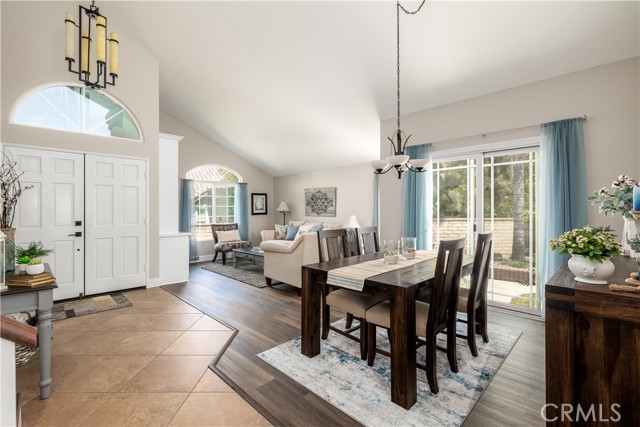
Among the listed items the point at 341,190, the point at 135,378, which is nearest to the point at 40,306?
the point at 135,378

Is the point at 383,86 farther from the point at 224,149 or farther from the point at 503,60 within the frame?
the point at 224,149

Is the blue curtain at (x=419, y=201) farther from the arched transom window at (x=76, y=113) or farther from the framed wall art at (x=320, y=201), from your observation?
the arched transom window at (x=76, y=113)

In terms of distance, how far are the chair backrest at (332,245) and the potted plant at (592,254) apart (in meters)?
1.82

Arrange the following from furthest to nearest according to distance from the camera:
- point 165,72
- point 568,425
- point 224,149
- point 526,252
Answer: point 224,149
point 165,72
point 526,252
point 568,425

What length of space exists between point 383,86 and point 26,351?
14.9 ft

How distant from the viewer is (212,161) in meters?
7.45

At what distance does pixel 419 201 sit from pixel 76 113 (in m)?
4.82

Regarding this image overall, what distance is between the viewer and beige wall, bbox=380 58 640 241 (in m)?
2.74

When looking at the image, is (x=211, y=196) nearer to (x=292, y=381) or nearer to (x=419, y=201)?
(x=419, y=201)

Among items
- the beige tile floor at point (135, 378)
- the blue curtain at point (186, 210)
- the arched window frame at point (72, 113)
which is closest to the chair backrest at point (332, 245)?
the beige tile floor at point (135, 378)

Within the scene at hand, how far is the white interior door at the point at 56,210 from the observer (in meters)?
3.61

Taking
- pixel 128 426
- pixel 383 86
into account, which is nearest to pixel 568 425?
pixel 128 426

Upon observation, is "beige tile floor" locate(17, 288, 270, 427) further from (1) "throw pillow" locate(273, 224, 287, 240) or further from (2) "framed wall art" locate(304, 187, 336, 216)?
(2) "framed wall art" locate(304, 187, 336, 216)

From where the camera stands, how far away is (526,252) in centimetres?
350
